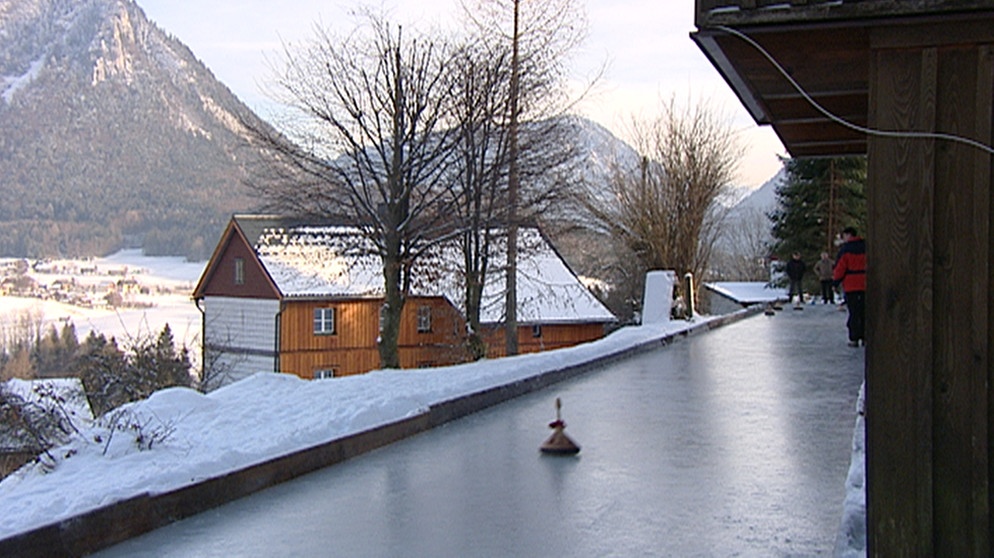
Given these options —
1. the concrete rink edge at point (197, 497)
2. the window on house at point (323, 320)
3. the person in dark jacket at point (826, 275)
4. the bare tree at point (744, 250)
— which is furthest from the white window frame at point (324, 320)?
the concrete rink edge at point (197, 497)

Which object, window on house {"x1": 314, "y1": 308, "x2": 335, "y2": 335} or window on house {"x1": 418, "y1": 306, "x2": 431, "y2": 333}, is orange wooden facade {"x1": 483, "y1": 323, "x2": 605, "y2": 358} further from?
window on house {"x1": 314, "y1": 308, "x2": 335, "y2": 335}

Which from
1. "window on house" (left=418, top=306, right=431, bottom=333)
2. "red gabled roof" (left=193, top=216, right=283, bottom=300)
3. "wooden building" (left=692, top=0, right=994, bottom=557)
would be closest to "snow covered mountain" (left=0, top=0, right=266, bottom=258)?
"red gabled roof" (left=193, top=216, right=283, bottom=300)

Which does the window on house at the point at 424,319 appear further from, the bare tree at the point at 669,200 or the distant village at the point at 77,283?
the distant village at the point at 77,283

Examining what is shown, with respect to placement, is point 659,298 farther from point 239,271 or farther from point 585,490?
point 239,271

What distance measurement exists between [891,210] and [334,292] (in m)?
41.0

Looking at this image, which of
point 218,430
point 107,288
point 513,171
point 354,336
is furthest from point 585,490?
point 107,288

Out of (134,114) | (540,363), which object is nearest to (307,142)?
(540,363)

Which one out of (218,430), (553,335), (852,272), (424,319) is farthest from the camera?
(553,335)

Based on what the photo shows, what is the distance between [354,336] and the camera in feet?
153

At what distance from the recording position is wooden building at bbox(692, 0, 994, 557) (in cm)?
493

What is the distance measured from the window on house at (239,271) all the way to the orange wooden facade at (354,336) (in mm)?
4494

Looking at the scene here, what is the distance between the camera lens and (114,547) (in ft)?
21.6

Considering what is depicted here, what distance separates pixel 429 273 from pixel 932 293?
98.3 feet

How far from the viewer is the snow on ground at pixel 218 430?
7070 mm
